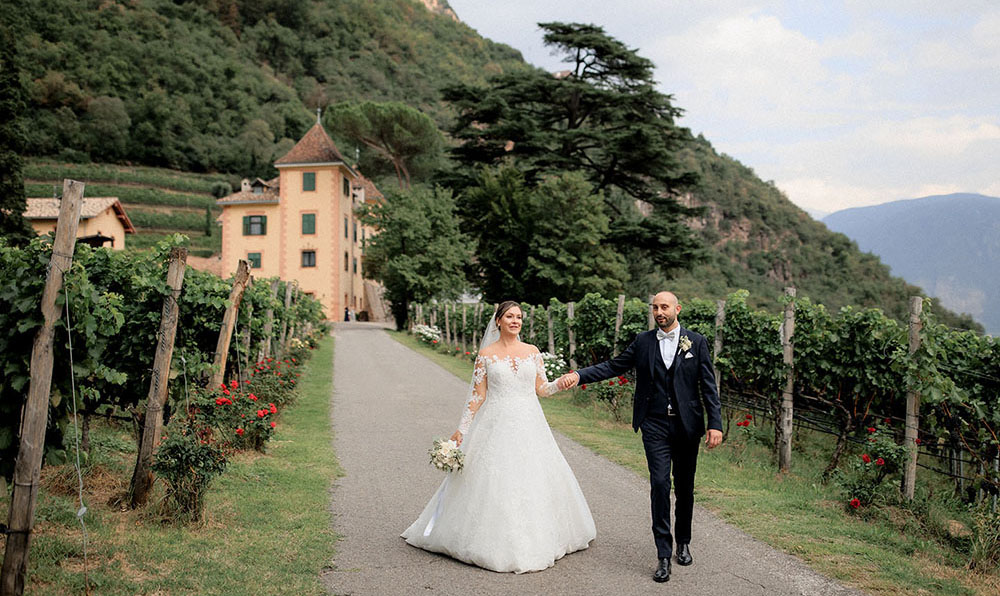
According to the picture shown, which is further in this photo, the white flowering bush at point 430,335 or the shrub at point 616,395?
the white flowering bush at point 430,335

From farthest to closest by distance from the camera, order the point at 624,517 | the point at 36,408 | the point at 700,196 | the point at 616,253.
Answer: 1. the point at 700,196
2. the point at 616,253
3. the point at 624,517
4. the point at 36,408

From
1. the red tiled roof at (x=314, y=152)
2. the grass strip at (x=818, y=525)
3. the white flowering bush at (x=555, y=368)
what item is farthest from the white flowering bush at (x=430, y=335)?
the red tiled roof at (x=314, y=152)

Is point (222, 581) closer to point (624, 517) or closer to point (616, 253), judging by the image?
point (624, 517)

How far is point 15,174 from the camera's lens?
2762 centimetres

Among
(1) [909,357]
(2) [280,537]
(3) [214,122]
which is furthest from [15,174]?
(3) [214,122]

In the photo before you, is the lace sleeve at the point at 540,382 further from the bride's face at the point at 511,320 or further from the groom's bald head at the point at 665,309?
the groom's bald head at the point at 665,309

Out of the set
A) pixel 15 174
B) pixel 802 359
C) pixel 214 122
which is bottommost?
pixel 802 359

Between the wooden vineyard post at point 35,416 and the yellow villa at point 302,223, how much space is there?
46478 mm

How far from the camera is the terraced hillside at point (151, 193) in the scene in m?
63.7

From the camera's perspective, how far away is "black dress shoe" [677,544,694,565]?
489cm

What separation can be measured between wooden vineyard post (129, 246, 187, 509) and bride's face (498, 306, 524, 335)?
2517 mm

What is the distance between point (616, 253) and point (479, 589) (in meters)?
30.2

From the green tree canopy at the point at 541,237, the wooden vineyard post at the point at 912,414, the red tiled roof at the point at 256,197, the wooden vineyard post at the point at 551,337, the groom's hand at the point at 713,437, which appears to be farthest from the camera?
the red tiled roof at the point at 256,197

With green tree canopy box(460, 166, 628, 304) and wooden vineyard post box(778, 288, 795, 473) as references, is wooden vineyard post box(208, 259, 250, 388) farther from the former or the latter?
green tree canopy box(460, 166, 628, 304)
